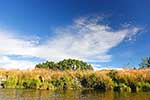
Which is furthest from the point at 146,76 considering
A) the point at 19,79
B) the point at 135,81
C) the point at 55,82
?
the point at 19,79

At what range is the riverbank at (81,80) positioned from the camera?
43.0m

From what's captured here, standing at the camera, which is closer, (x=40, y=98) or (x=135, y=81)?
(x=40, y=98)

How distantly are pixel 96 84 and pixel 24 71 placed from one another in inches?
394

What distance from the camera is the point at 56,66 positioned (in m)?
67.1

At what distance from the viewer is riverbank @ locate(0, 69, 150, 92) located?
42969 millimetres

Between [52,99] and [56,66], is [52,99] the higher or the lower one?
the lower one

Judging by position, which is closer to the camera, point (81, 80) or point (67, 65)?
point (81, 80)

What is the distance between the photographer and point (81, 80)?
148 ft

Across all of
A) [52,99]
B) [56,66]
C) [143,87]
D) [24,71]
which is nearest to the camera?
[52,99]

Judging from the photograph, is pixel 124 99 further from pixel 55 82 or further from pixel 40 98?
pixel 55 82

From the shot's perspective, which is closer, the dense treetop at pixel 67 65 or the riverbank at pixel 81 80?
the riverbank at pixel 81 80

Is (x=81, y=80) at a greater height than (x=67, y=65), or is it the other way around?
(x=67, y=65)

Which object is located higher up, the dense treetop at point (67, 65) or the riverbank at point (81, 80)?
the dense treetop at point (67, 65)

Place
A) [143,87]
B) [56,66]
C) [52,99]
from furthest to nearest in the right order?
[56,66]
[143,87]
[52,99]
